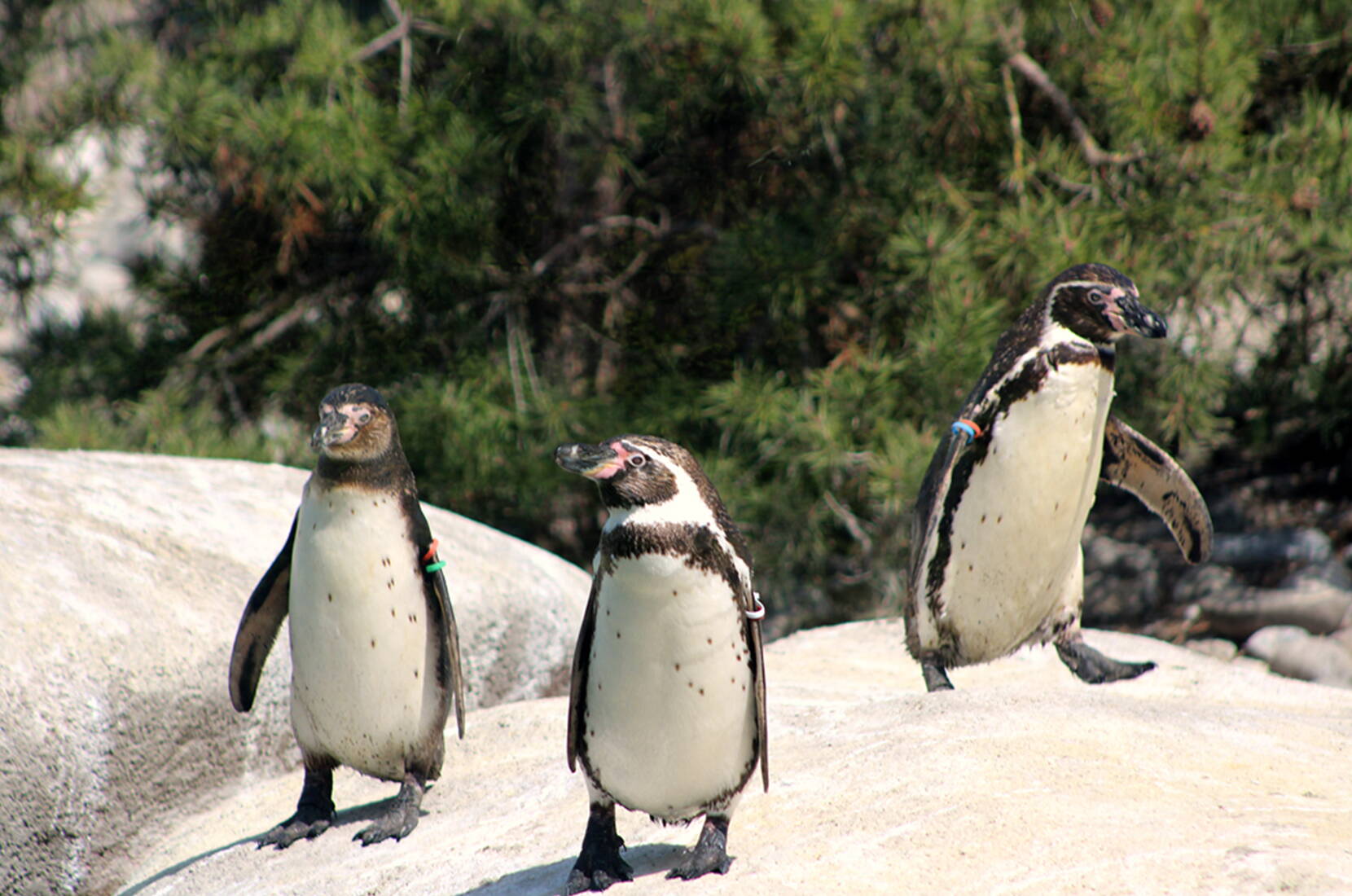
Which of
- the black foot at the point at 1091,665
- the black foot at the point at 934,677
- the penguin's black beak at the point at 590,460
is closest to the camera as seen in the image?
the penguin's black beak at the point at 590,460

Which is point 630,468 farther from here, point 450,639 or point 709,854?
point 450,639

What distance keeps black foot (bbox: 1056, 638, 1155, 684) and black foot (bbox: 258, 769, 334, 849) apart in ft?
5.94

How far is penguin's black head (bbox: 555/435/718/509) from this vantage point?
1931mm

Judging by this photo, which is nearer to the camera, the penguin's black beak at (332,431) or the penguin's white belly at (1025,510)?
the penguin's black beak at (332,431)

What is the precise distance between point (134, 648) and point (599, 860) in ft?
4.84

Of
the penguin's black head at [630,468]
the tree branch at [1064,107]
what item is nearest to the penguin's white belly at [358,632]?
the penguin's black head at [630,468]

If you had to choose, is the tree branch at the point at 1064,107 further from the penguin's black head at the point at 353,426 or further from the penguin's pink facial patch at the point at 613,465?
the penguin's pink facial patch at the point at 613,465

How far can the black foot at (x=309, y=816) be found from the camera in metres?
2.71

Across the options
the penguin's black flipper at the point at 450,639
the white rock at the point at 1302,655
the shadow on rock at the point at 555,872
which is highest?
the penguin's black flipper at the point at 450,639

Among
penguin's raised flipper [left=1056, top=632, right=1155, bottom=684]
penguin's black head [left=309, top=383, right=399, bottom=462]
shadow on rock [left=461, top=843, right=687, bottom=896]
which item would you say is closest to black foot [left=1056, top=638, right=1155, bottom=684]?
penguin's raised flipper [left=1056, top=632, right=1155, bottom=684]

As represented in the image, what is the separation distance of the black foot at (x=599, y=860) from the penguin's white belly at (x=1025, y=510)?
128cm

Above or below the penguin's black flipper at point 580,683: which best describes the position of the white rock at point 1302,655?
below

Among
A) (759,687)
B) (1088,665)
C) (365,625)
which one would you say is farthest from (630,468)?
(1088,665)

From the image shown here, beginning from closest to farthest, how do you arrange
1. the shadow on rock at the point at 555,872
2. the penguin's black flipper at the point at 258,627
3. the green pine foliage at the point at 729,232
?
the shadow on rock at the point at 555,872, the penguin's black flipper at the point at 258,627, the green pine foliage at the point at 729,232
